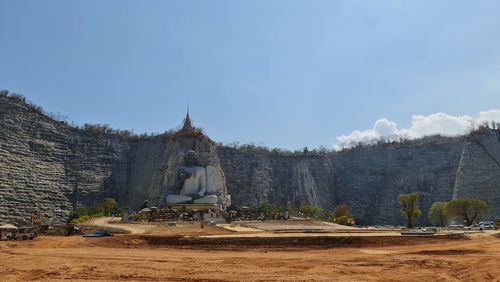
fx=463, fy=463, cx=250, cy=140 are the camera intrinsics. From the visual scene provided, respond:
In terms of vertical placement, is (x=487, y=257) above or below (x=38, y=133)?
below

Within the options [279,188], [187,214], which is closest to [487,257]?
[187,214]

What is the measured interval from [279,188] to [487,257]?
55940mm

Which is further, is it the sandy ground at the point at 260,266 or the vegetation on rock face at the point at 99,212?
the vegetation on rock face at the point at 99,212

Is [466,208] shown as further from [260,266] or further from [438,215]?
[260,266]

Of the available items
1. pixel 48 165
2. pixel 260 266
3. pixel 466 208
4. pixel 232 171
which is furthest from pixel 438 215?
pixel 48 165

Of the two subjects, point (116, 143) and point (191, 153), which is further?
point (116, 143)

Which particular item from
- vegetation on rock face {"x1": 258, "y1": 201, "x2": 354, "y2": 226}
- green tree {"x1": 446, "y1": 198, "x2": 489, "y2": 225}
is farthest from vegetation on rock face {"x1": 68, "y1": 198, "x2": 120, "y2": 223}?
green tree {"x1": 446, "y1": 198, "x2": 489, "y2": 225}

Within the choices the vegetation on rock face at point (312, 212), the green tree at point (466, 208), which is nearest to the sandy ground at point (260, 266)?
the green tree at point (466, 208)

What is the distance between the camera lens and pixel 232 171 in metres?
70.8

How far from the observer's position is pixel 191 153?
57625mm

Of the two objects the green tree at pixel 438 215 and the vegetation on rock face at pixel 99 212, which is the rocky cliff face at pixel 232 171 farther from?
the green tree at pixel 438 215

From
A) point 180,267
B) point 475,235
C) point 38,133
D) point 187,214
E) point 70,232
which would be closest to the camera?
point 180,267

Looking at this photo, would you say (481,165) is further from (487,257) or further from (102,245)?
(102,245)

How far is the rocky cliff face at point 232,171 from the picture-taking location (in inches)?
2014
